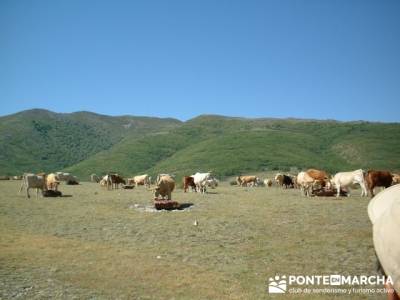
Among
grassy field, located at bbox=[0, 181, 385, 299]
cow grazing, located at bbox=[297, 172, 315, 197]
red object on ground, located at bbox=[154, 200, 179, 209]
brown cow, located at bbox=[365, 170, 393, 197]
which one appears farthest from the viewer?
cow grazing, located at bbox=[297, 172, 315, 197]

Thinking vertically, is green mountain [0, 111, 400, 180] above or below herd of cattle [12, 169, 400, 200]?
above

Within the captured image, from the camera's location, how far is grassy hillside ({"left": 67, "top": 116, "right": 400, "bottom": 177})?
104062 millimetres

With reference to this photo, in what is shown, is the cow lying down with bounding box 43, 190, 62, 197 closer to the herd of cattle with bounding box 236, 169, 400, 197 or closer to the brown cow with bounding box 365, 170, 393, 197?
the herd of cattle with bounding box 236, 169, 400, 197

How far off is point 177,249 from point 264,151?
104132 mm

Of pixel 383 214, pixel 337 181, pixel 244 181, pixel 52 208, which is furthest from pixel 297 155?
pixel 383 214

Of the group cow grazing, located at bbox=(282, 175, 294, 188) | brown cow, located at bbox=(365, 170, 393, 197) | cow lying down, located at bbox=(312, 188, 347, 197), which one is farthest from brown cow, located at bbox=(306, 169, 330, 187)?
cow grazing, located at bbox=(282, 175, 294, 188)

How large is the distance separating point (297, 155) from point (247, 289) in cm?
10627

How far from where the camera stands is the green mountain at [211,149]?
107 meters

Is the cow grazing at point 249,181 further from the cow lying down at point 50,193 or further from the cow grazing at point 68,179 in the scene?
the cow lying down at point 50,193

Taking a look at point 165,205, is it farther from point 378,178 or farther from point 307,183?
point 378,178

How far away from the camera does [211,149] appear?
12775 centimetres

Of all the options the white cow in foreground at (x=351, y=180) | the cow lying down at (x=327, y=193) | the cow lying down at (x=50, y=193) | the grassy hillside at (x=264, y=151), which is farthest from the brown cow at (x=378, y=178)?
the grassy hillside at (x=264, y=151)

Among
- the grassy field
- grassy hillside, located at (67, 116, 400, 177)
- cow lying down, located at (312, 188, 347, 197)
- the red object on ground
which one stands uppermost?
grassy hillside, located at (67, 116, 400, 177)

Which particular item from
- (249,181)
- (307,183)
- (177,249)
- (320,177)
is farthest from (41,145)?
(177,249)
